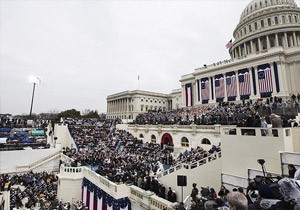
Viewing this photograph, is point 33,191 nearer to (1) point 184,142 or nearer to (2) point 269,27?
(1) point 184,142

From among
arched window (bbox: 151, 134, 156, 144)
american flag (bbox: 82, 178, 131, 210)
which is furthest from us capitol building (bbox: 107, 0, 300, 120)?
american flag (bbox: 82, 178, 131, 210)

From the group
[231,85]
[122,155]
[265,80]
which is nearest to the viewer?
[122,155]

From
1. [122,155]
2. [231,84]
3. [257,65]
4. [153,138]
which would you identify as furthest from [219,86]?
[122,155]

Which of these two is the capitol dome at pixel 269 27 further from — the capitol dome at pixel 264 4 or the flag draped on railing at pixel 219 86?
the flag draped on railing at pixel 219 86

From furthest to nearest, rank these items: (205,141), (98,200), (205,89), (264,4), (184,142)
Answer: (264,4), (205,89), (184,142), (205,141), (98,200)

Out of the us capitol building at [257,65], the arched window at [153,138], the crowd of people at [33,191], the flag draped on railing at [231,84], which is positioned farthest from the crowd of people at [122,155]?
the us capitol building at [257,65]

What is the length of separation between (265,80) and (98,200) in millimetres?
34435

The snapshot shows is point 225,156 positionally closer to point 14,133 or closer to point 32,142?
point 32,142

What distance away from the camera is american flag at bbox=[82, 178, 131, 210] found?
38.9 ft

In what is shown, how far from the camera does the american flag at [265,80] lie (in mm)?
34344

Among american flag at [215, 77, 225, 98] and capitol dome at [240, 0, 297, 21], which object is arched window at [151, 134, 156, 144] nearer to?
american flag at [215, 77, 225, 98]

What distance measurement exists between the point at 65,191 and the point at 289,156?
17.1 meters

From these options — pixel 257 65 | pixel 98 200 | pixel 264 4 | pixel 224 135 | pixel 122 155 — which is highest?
pixel 264 4

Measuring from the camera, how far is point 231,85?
38.8m
